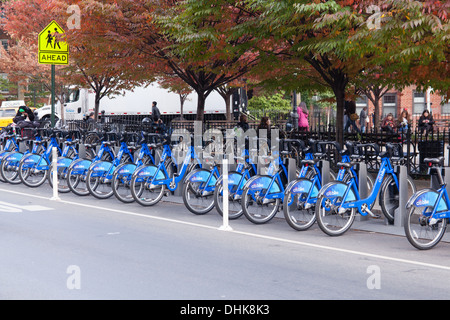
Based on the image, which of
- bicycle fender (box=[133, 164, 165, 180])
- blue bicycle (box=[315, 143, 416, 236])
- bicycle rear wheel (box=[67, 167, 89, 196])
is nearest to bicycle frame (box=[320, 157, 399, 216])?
blue bicycle (box=[315, 143, 416, 236])

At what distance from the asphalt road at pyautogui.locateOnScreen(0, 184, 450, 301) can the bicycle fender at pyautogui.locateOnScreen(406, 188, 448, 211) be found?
0.58 m

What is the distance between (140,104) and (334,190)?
26497 millimetres

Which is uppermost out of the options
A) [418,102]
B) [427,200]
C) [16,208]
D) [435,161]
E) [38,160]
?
[418,102]

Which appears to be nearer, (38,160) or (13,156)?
(38,160)

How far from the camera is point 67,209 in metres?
11.9

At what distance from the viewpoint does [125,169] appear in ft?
40.8

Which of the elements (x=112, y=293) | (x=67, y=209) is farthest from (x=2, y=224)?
(x=112, y=293)

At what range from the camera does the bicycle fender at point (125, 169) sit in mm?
12383

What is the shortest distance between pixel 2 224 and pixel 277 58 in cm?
761

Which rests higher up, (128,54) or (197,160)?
(128,54)

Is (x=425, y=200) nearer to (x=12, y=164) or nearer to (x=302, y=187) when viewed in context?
(x=302, y=187)

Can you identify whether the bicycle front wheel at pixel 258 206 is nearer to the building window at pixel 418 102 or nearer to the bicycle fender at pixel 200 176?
the bicycle fender at pixel 200 176

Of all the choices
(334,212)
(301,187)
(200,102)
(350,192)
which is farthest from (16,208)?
(200,102)
